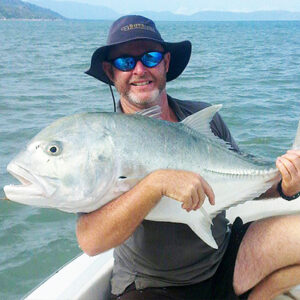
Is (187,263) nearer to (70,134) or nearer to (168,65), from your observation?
(70,134)

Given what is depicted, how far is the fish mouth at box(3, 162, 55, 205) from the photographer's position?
6.39 feet

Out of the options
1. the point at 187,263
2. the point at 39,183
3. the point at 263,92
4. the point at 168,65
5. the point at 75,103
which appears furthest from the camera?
the point at 263,92

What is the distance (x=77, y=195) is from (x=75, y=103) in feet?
35.0

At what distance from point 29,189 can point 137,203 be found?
18.8 inches

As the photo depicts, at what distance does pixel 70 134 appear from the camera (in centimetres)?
204

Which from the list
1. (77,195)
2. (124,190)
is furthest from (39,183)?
(124,190)

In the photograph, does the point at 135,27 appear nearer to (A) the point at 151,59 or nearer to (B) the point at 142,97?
(A) the point at 151,59

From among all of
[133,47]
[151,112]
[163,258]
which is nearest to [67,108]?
[133,47]

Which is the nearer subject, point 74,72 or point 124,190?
point 124,190

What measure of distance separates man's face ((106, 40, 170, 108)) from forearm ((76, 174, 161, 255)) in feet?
2.72

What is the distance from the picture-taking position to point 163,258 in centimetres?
256

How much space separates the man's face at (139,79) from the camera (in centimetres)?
275

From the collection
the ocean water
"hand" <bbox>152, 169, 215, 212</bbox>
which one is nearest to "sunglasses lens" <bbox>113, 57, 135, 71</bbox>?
"hand" <bbox>152, 169, 215, 212</bbox>

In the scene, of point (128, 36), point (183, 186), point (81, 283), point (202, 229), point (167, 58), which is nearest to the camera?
point (183, 186)
